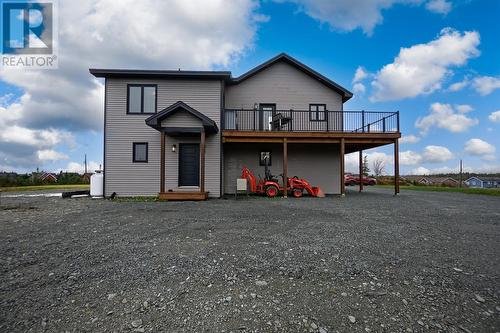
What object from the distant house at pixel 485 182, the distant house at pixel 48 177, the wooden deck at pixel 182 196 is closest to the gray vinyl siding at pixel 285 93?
the wooden deck at pixel 182 196

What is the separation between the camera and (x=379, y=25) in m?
16.4

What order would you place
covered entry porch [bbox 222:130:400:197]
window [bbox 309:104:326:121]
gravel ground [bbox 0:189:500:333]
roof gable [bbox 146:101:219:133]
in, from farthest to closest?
window [bbox 309:104:326:121]
covered entry porch [bbox 222:130:400:197]
roof gable [bbox 146:101:219:133]
gravel ground [bbox 0:189:500:333]

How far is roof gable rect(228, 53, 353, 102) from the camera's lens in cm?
1391

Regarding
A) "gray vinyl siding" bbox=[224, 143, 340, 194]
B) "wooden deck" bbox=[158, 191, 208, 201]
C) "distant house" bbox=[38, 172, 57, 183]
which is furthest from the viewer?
"distant house" bbox=[38, 172, 57, 183]

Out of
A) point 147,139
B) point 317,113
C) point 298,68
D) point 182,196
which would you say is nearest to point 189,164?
point 182,196

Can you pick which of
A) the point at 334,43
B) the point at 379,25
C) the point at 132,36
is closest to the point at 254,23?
the point at 334,43

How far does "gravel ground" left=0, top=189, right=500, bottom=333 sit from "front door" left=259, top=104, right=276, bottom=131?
8.76 m

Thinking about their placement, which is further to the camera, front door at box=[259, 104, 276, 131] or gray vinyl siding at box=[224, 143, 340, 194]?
gray vinyl siding at box=[224, 143, 340, 194]

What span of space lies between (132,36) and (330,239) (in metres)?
15.2

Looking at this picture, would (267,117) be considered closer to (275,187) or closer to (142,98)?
(275,187)

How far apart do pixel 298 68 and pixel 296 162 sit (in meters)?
5.56

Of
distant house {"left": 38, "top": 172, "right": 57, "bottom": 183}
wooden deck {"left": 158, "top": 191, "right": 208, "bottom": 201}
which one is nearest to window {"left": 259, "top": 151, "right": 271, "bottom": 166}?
wooden deck {"left": 158, "top": 191, "right": 208, "bottom": 201}

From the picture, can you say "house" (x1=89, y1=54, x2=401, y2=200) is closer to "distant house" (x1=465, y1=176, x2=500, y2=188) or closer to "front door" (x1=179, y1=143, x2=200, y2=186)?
"front door" (x1=179, y1=143, x2=200, y2=186)

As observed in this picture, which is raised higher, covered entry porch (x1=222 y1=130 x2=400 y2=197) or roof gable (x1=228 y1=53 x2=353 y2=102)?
roof gable (x1=228 y1=53 x2=353 y2=102)
